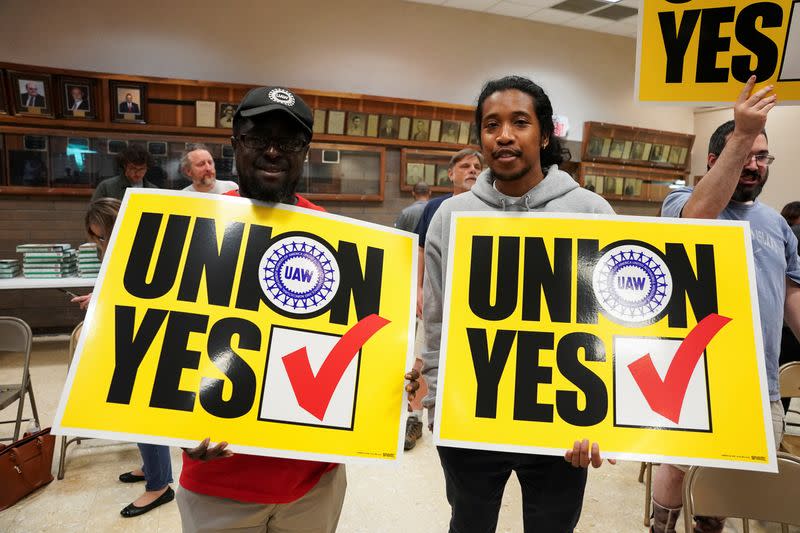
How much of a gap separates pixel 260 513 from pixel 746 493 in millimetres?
1347

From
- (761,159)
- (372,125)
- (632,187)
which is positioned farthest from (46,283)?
(632,187)

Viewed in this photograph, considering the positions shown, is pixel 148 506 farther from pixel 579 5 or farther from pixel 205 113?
pixel 579 5

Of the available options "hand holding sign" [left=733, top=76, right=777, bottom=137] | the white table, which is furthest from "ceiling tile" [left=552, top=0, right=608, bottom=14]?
the white table

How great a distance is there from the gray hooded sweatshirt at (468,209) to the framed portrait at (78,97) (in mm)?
4995

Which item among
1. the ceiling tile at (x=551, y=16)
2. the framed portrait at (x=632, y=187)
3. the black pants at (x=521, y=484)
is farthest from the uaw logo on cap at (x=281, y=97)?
the framed portrait at (x=632, y=187)

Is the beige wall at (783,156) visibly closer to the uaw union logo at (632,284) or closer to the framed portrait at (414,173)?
the framed portrait at (414,173)

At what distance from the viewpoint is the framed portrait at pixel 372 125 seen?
235 inches

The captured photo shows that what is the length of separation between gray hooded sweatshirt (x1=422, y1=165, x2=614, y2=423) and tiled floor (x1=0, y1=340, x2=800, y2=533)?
133 cm

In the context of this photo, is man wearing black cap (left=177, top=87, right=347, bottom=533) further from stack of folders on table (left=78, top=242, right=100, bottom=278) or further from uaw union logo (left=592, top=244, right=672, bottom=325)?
stack of folders on table (left=78, top=242, right=100, bottom=278)

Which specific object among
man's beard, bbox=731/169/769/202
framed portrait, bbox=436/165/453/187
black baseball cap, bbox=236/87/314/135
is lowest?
man's beard, bbox=731/169/769/202

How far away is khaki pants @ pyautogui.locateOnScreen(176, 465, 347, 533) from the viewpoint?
1066 millimetres

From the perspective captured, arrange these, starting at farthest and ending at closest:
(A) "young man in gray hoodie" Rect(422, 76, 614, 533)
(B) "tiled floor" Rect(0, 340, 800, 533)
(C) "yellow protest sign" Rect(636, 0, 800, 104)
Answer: (B) "tiled floor" Rect(0, 340, 800, 533), (C) "yellow protest sign" Rect(636, 0, 800, 104), (A) "young man in gray hoodie" Rect(422, 76, 614, 533)

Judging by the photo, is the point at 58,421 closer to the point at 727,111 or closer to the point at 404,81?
the point at 404,81

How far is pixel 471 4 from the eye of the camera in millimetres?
6289
